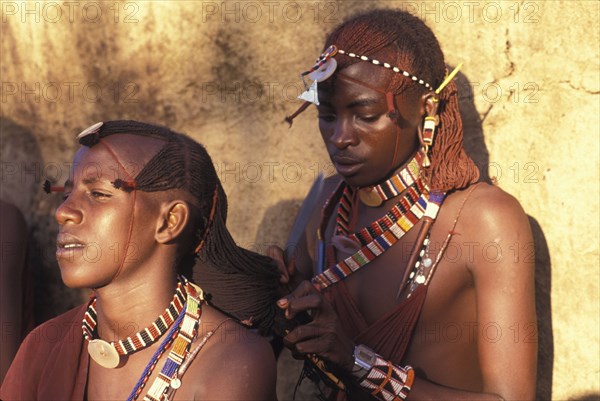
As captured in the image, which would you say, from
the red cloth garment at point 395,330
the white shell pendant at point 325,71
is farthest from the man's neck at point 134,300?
the white shell pendant at point 325,71

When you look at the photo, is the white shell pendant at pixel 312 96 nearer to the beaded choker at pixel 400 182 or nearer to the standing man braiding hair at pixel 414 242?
the standing man braiding hair at pixel 414 242

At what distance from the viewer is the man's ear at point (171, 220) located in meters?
3.17

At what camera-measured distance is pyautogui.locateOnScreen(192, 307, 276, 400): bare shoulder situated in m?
2.96

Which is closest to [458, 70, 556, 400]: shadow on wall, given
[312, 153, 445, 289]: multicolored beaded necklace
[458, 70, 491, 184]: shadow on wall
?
[458, 70, 491, 184]: shadow on wall

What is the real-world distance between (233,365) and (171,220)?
554 millimetres

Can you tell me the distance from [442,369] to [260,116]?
2.02 metres

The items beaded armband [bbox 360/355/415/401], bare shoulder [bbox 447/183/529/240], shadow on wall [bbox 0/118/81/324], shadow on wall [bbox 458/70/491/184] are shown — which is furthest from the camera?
shadow on wall [bbox 0/118/81/324]

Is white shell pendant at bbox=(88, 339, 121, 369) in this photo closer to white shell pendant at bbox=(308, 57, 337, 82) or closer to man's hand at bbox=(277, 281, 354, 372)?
man's hand at bbox=(277, 281, 354, 372)

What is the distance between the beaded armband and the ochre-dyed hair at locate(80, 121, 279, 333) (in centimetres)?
46

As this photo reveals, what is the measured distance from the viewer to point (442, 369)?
3.84m

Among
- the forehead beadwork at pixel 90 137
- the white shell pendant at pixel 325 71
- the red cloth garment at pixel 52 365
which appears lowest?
the red cloth garment at pixel 52 365

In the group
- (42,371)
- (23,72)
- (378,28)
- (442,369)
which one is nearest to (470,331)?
(442,369)

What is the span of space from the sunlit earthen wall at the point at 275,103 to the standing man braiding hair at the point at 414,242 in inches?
24.3

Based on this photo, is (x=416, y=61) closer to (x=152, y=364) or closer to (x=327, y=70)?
(x=327, y=70)
